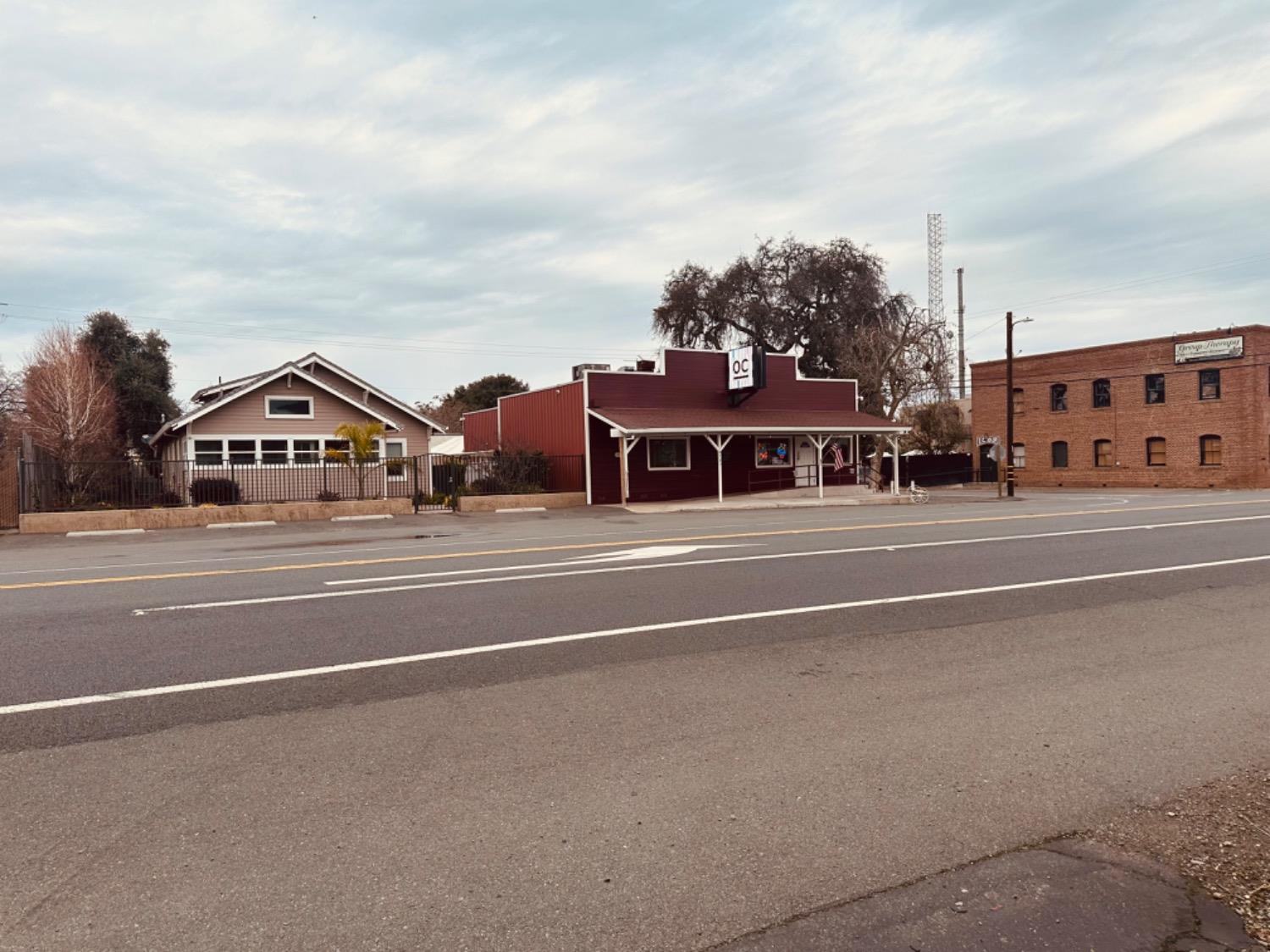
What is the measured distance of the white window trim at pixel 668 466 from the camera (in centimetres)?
3152

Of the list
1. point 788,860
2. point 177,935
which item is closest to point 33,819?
point 177,935

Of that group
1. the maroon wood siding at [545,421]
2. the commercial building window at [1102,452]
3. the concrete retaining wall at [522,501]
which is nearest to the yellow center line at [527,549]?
the concrete retaining wall at [522,501]

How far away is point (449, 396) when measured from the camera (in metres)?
80.0

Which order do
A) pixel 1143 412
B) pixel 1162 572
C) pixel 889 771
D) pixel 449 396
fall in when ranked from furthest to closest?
1. pixel 449 396
2. pixel 1143 412
3. pixel 1162 572
4. pixel 889 771

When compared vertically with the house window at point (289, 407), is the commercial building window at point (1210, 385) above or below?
above

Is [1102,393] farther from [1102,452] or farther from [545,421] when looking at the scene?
[545,421]

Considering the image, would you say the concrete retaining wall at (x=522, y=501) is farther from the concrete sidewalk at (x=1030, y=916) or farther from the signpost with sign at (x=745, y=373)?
the concrete sidewalk at (x=1030, y=916)

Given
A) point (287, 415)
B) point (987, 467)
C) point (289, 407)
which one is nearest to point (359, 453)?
point (287, 415)

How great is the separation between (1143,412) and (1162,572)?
137 feet

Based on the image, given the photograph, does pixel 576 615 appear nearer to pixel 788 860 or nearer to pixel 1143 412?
pixel 788 860

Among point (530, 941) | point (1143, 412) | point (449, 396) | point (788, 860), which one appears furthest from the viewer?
point (449, 396)

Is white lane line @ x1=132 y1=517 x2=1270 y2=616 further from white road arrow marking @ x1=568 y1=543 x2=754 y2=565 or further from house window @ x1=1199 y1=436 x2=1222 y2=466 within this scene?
house window @ x1=1199 y1=436 x2=1222 y2=466

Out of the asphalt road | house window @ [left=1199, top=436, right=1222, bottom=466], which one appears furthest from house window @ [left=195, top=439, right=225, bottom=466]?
house window @ [left=1199, top=436, right=1222, bottom=466]

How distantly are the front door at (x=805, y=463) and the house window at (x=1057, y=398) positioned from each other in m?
23.0
